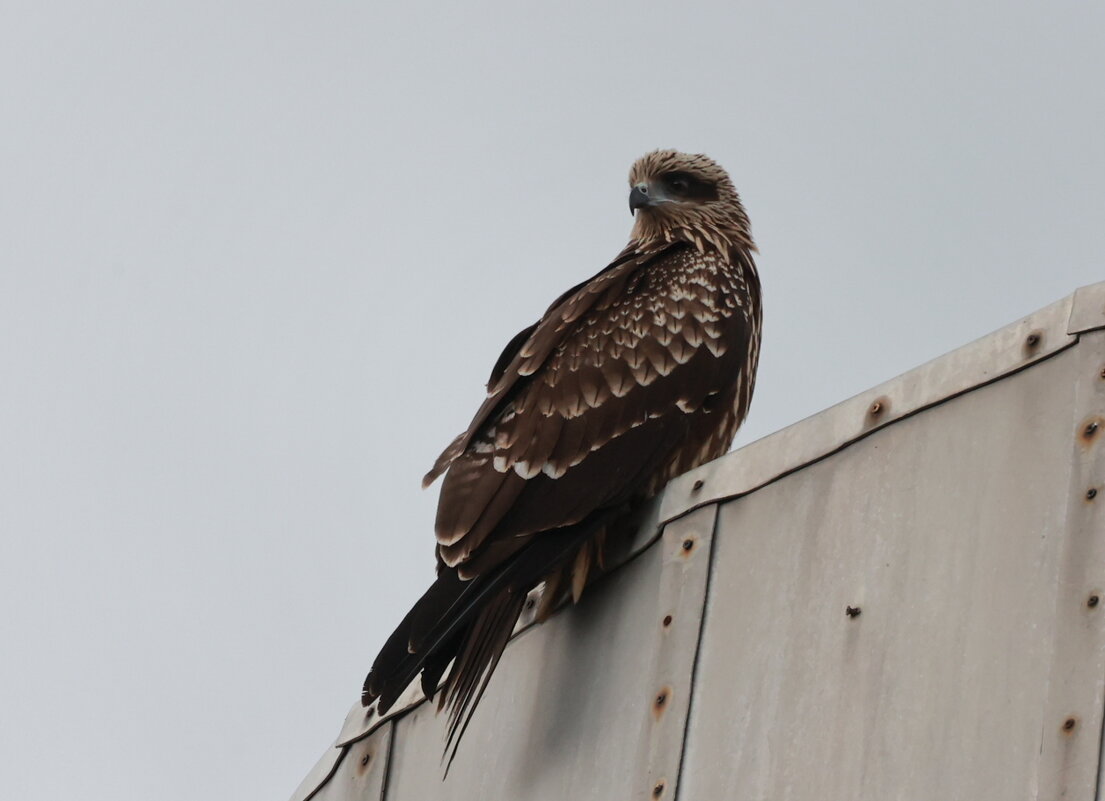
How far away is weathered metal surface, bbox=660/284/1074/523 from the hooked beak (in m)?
2.75

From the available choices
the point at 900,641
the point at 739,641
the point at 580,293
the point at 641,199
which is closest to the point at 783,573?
the point at 739,641

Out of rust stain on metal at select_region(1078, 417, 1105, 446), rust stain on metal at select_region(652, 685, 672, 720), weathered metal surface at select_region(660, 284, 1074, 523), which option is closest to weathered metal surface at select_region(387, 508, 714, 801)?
rust stain on metal at select_region(652, 685, 672, 720)

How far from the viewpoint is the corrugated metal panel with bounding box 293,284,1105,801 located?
354 centimetres

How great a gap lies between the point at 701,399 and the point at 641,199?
1848mm

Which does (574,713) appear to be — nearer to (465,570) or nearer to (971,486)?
(465,570)

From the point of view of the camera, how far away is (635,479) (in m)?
5.52

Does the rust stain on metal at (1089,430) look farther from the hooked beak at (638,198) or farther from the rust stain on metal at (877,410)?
the hooked beak at (638,198)

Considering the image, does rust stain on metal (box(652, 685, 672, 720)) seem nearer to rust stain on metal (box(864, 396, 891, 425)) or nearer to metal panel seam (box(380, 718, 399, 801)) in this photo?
rust stain on metal (box(864, 396, 891, 425))

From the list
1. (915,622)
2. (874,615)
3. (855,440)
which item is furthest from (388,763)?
(915,622)

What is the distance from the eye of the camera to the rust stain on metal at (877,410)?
4.28m

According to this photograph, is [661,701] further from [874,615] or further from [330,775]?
[330,775]

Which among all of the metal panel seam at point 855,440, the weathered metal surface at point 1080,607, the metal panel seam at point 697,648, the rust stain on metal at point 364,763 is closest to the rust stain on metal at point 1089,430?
the weathered metal surface at point 1080,607

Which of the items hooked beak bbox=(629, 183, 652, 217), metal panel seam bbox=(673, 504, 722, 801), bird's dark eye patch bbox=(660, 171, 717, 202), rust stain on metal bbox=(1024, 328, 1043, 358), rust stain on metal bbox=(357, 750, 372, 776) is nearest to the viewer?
rust stain on metal bbox=(1024, 328, 1043, 358)

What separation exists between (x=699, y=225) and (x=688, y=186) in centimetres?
39
